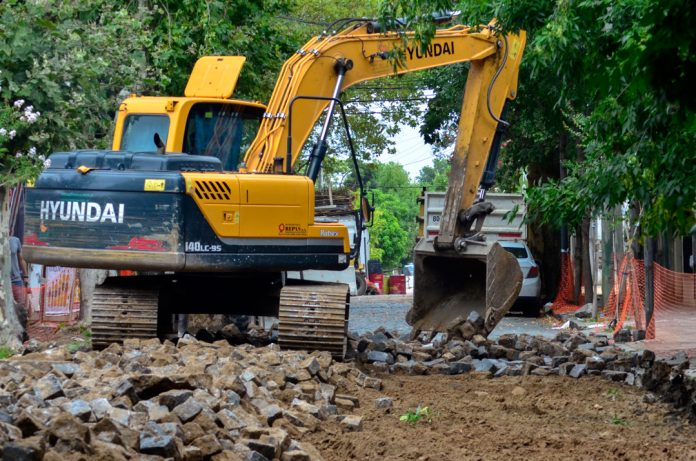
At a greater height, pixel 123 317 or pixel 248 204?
pixel 248 204

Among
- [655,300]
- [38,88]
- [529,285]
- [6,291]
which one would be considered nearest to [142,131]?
[38,88]

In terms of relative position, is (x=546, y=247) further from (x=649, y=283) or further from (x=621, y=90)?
(x=621, y=90)

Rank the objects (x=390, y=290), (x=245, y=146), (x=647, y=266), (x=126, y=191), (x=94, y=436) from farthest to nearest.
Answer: (x=390, y=290) < (x=647, y=266) < (x=245, y=146) < (x=126, y=191) < (x=94, y=436)

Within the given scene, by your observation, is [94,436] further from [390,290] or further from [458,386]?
[390,290]

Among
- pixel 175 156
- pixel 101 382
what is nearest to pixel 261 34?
pixel 175 156

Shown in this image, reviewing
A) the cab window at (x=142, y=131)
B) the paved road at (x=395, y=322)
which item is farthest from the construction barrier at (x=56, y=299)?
the cab window at (x=142, y=131)

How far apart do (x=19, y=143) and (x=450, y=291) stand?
6.09m

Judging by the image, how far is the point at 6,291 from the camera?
658 inches

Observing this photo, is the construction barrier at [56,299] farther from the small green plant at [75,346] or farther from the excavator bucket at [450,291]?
the excavator bucket at [450,291]

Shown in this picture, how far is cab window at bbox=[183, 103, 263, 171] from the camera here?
14.5 metres

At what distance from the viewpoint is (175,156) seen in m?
13.4

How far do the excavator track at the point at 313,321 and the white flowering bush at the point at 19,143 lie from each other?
10.9 feet

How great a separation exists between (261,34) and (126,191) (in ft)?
36.9

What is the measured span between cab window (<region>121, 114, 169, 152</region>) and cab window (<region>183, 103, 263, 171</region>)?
12.7 inches
